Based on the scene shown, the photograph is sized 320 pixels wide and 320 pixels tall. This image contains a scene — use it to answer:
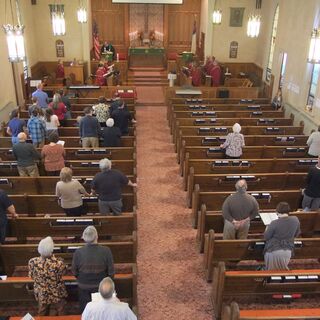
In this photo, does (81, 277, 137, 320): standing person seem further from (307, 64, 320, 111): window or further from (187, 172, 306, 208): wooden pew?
(307, 64, 320, 111): window

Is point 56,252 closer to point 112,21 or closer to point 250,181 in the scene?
point 250,181

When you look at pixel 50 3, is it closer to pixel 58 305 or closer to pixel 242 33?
pixel 242 33

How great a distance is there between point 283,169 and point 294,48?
5832 mm

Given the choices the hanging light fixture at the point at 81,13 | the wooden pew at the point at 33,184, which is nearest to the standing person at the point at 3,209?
the wooden pew at the point at 33,184

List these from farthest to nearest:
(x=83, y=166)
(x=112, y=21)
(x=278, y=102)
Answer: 1. (x=112, y=21)
2. (x=278, y=102)
3. (x=83, y=166)

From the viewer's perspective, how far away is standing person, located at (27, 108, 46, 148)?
7.69 meters

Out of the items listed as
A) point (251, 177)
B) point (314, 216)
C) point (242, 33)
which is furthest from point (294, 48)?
point (314, 216)

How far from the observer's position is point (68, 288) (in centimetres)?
426

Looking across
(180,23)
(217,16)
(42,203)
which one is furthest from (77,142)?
(180,23)

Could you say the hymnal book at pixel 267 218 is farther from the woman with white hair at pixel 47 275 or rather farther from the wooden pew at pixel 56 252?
the woman with white hair at pixel 47 275

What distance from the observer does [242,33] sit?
17.0 m

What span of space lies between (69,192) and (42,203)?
806 millimetres

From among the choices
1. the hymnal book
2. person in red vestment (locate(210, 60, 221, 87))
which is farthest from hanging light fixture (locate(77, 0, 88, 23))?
the hymnal book

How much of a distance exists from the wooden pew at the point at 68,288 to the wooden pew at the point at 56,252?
1.58ft
